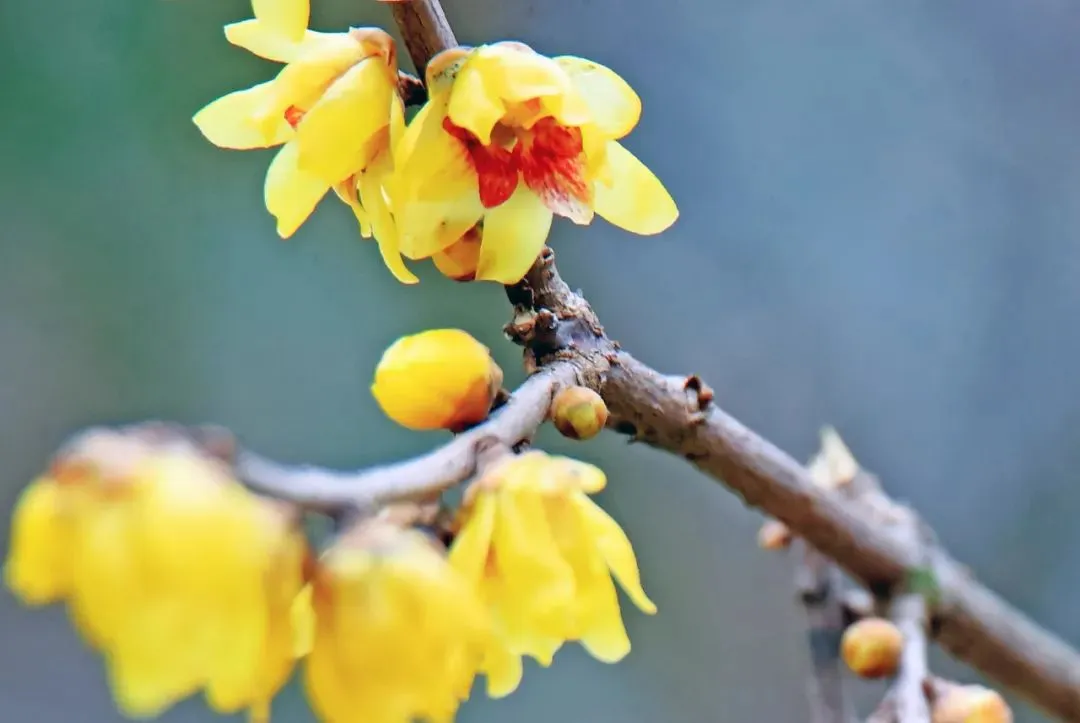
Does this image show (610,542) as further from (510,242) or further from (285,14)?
(285,14)

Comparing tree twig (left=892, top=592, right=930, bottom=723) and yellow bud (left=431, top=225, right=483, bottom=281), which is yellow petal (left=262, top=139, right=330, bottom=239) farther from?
A: tree twig (left=892, top=592, right=930, bottom=723)

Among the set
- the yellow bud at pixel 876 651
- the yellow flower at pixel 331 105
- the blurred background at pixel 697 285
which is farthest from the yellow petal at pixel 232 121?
the blurred background at pixel 697 285

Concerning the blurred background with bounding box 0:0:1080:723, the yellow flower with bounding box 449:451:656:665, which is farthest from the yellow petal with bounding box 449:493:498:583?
the blurred background with bounding box 0:0:1080:723

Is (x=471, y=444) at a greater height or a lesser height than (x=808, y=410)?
greater

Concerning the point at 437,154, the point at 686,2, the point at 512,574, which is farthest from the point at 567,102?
the point at 686,2

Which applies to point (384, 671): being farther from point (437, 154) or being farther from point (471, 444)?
point (437, 154)

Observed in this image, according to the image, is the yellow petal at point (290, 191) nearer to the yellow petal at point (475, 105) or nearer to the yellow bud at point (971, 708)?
the yellow petal at point (475, 105)
